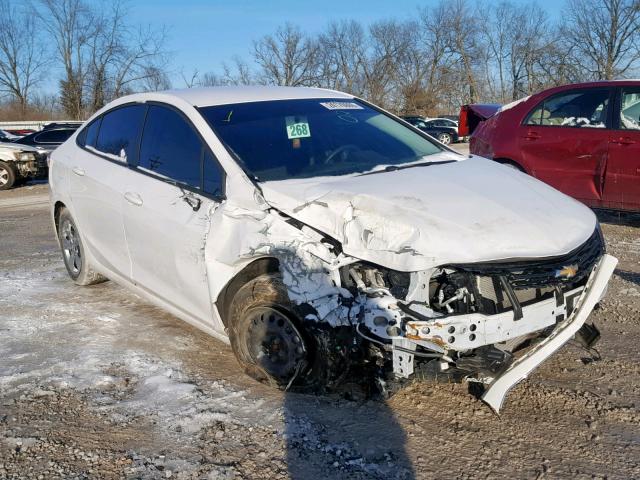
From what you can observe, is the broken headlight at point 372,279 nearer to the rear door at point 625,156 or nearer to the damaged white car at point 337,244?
the damaged white car at point 337,244

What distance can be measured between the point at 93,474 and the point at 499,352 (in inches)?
72.5

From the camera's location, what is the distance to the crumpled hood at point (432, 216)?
9.00ft

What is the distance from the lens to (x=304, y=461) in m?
2.71

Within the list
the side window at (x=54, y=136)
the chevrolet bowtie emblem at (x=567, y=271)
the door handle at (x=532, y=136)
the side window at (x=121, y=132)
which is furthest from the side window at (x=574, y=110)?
the side window at (x=54, y=136)

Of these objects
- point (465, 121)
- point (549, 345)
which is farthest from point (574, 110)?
point (549, 345)

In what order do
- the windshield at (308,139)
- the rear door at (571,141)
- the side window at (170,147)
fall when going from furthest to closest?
the rear door at (571,141) → the side window at (170,147) → the windshield at (308,139)

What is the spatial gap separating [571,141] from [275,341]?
4987mm

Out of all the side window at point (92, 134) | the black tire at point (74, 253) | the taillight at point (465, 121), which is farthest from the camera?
the taillight at point (465, 121)

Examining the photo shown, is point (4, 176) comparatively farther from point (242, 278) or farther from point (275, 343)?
point (275, 343)

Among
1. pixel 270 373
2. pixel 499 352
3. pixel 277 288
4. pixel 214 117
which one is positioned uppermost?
pixel 214 117

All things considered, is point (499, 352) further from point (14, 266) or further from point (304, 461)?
point (14, 266)

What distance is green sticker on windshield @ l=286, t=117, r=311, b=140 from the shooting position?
3.85 metres

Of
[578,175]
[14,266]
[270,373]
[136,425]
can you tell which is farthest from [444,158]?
[14,266]

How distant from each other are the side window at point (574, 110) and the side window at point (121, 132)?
4715 millimetres
